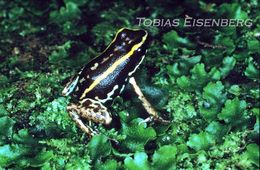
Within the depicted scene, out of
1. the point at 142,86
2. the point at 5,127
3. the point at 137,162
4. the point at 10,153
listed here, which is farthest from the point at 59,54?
the point at 137,162

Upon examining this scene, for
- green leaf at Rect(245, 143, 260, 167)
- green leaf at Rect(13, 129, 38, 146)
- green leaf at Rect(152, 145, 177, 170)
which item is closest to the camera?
green leaf at Rect(245, 143, 260, 167)

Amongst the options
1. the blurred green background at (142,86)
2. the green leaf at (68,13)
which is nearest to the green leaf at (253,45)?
the blurred green background at (142,86)

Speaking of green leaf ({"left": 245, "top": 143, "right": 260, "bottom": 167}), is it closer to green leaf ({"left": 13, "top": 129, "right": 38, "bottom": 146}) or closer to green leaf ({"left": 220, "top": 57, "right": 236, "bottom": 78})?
green leaf ({"left": 220, "top": 57, "right": 236, "bottom": 78})

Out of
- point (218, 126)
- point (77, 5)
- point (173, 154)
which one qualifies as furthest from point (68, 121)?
point (77, 5)

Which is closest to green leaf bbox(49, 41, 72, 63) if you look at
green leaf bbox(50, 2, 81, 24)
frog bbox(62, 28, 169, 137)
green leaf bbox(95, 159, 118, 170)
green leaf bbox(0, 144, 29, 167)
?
green leaf bbox(50, 2, 81, 24)

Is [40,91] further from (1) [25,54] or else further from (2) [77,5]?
(2) [77,5]

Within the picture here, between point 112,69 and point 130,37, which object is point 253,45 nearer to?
point 130,37
